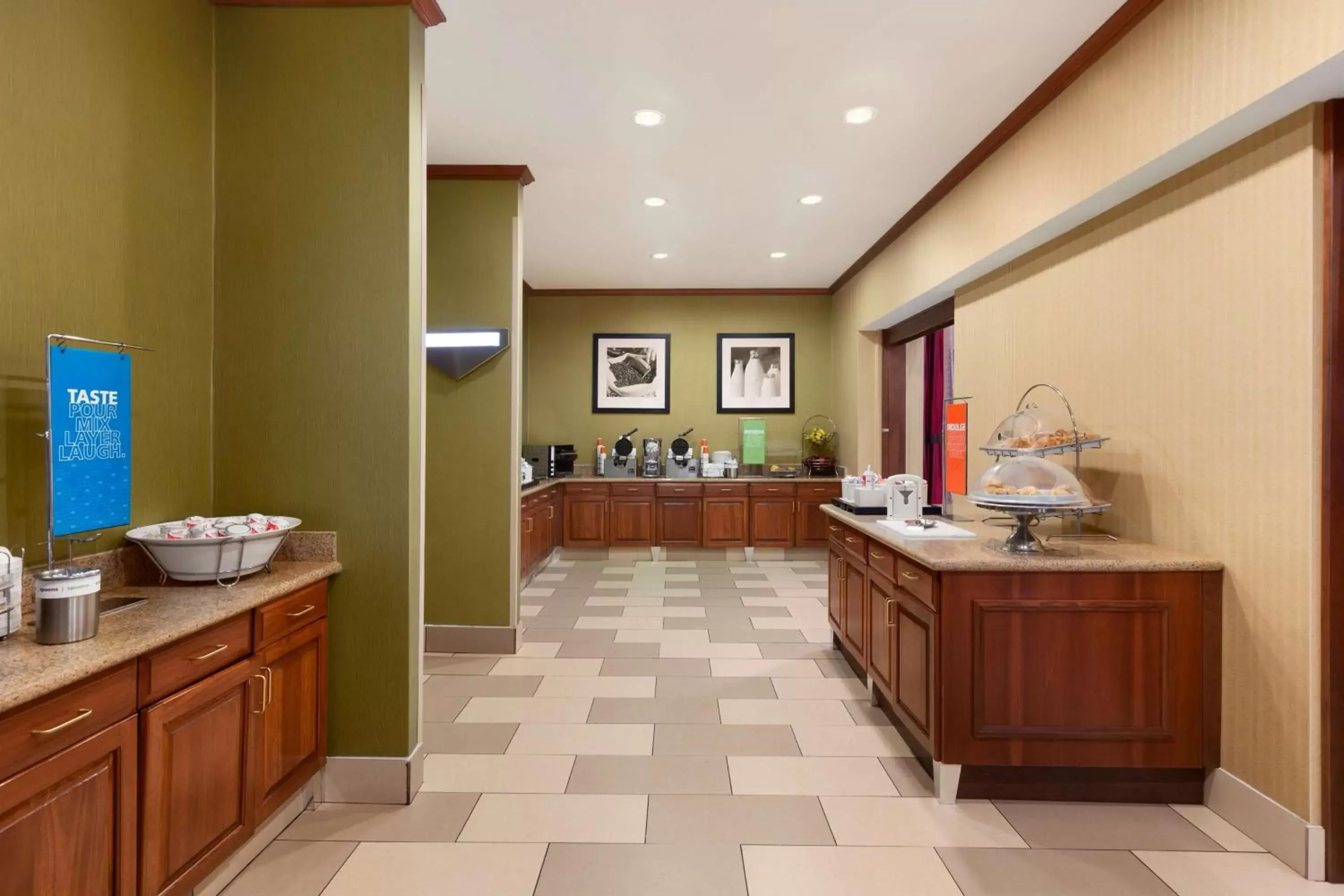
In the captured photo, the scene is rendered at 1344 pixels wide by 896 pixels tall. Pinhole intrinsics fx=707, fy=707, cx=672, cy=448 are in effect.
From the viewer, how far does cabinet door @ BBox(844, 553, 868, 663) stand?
3.57 m

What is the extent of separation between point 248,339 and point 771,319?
632 centimetres

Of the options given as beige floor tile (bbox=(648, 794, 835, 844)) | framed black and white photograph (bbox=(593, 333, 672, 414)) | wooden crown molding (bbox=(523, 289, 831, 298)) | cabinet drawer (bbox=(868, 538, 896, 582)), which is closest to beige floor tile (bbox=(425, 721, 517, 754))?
beige floor tile (bbox=(648, 794, 835, 844))

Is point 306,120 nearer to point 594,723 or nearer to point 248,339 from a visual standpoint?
point 248,339

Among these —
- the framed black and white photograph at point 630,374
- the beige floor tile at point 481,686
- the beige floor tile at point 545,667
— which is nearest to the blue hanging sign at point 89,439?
the beige floor tile at point 481,686

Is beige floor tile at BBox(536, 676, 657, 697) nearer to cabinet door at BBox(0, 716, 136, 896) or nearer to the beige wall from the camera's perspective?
cabinet door at BBox(0, 716, 136, 896)

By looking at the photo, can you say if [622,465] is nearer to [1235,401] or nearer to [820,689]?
[820,689]

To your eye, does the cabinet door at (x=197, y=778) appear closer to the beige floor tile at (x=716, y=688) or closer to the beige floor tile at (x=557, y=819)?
the beige floor tile at (x=557, y=819)

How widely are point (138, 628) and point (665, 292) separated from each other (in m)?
6.89

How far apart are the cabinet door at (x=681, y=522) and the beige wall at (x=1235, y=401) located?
4.69 meters

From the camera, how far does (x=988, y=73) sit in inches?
127

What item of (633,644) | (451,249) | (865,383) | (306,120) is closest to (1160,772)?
(633,644)

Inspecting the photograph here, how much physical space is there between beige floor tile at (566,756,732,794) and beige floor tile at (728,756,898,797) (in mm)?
84

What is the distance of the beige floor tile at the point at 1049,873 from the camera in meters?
2.11

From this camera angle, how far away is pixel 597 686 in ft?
12.6
